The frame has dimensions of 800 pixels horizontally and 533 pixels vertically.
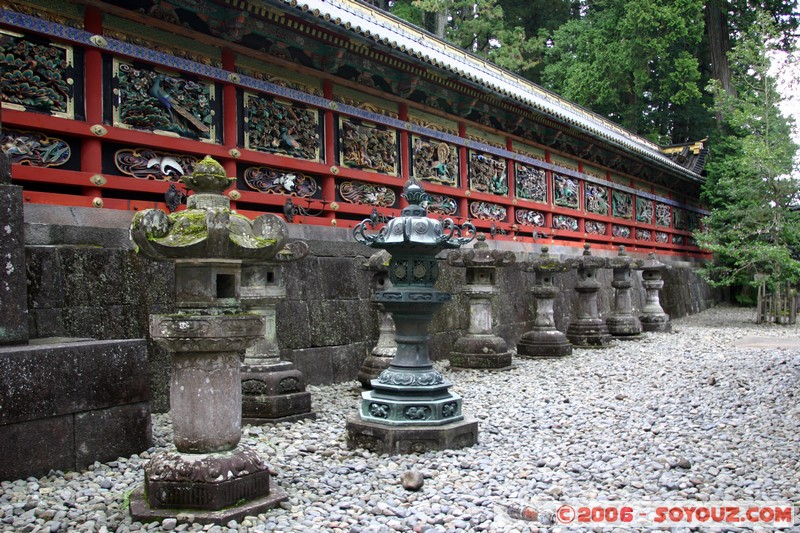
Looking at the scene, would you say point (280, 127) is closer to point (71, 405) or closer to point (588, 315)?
point (71, 405)

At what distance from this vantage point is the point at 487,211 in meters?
13.2

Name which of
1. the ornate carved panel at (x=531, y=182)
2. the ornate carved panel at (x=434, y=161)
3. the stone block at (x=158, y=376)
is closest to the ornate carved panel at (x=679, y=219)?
the ornate carved panel at (x=531, y=182)

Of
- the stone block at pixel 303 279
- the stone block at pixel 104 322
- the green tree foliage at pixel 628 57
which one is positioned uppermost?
the green tree foliage at pixel 628 57

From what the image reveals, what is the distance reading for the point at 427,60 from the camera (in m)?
9.73

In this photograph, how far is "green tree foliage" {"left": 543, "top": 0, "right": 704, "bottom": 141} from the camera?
801 inches

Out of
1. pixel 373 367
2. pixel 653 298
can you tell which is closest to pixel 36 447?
pixel 373 367

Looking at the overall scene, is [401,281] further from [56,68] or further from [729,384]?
[729,384]

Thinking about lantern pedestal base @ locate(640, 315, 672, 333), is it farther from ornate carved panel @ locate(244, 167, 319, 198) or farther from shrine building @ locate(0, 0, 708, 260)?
ornate carved panel @ locate(244, 167, 319, 198)

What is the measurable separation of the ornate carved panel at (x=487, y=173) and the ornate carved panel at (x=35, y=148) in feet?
25.7

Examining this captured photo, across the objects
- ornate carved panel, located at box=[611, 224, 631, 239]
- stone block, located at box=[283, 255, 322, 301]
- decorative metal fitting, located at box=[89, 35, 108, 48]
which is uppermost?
decorative metal fitting, located at box=[89, 35, 108, 48]

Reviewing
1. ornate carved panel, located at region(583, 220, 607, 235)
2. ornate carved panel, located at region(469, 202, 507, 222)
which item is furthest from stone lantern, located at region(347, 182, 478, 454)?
ornate carved panel, located at region(583, 220, 607, 235)

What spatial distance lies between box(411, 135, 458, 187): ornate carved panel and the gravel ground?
4.39 metres

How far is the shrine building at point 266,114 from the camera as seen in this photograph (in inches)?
253

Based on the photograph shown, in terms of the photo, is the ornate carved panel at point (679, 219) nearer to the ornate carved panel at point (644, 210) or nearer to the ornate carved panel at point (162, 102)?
the ornate carved panel at point (644, 210)
